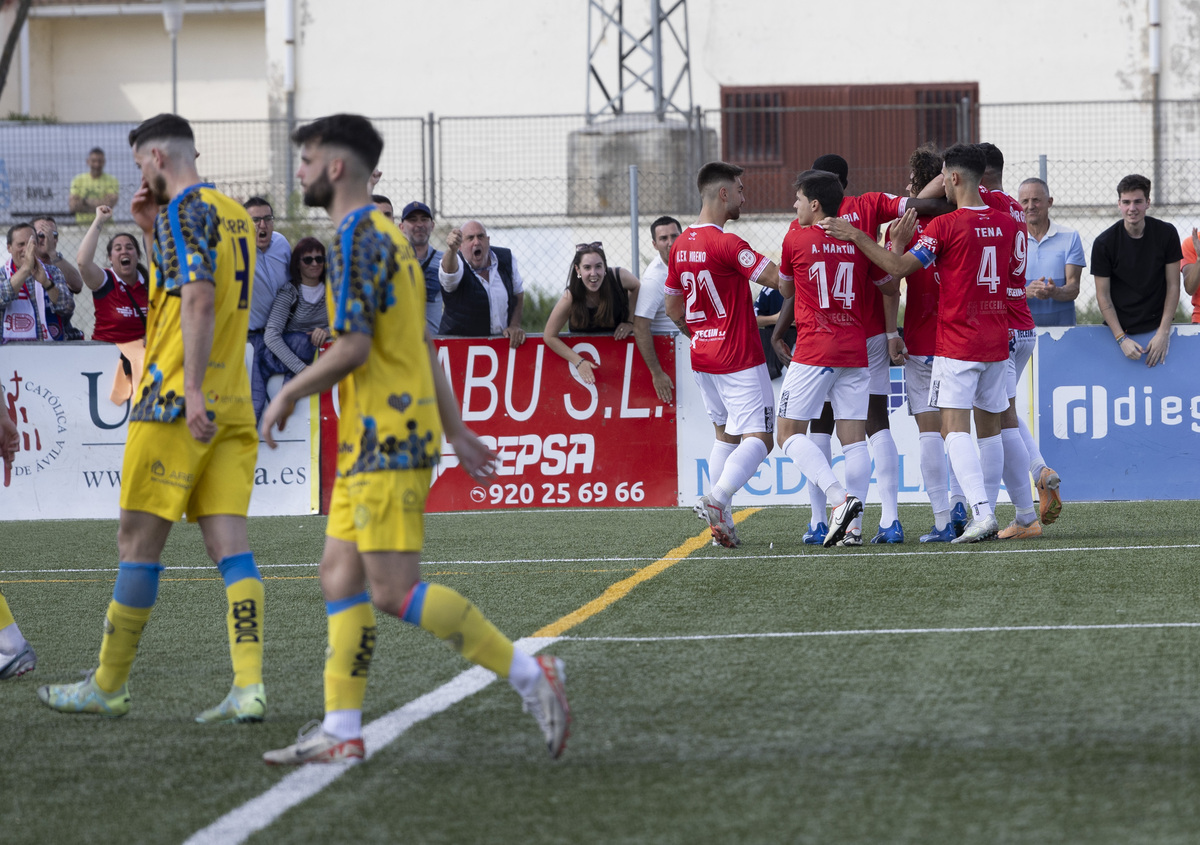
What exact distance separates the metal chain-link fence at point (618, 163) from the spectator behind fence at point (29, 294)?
21.9 feet

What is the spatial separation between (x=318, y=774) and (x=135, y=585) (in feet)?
3.64

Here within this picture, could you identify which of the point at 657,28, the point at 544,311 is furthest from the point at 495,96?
the point at 544,311

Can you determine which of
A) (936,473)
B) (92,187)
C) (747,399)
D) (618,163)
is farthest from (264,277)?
(92,187)

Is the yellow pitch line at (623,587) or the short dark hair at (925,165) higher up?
the short dark hair at (925,165)

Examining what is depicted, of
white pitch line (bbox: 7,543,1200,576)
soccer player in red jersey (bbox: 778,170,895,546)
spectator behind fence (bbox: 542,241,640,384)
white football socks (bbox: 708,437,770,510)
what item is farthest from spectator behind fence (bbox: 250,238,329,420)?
soccer player in red jersey (bbox: 778,170,895,546)

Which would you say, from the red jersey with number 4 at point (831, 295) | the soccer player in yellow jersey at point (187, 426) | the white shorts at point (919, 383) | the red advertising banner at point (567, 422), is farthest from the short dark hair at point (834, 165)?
the soccer player in yellow jersey at point (187, 426)

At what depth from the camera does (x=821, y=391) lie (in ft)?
26.3

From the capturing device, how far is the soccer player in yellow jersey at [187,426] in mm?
4352

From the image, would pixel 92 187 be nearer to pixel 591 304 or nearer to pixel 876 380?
pixel 591 304

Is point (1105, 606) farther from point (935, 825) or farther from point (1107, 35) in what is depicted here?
point (1107, 35)

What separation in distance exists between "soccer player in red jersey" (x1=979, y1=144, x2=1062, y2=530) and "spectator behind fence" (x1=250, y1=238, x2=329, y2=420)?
484cm

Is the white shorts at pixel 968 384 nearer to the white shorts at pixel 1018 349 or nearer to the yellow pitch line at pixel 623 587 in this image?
the white shorts at pixel 1018 349

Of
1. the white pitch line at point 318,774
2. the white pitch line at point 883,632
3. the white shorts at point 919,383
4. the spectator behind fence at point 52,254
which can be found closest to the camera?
the white pitch line at point 318,774

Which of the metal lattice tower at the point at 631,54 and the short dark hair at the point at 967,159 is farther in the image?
the metal lattice tower at the point at 631,54
